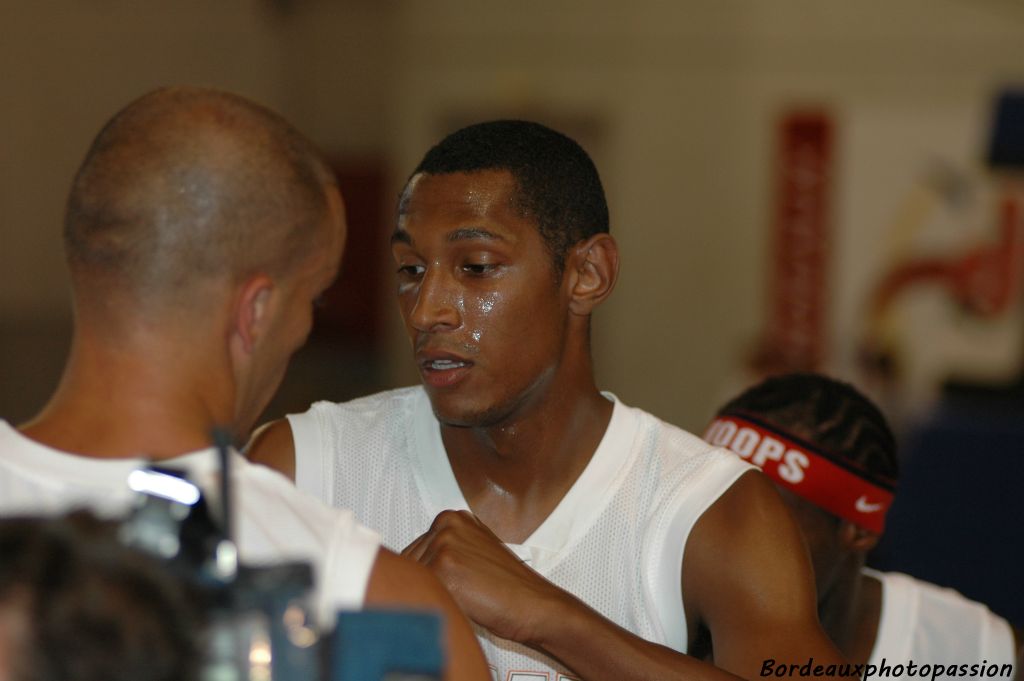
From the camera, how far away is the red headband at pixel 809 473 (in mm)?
2785

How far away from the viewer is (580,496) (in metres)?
2.43

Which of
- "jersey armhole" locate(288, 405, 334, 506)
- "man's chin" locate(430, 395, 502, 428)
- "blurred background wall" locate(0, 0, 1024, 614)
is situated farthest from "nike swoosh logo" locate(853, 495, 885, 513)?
"blurred background wall" locate(0, 0, 1024, 614)

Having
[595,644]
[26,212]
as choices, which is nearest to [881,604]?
[595,644]

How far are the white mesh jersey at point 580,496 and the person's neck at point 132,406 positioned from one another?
2.81 feet

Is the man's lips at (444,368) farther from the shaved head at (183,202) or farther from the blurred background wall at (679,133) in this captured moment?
the blurred background wall at (679,133)

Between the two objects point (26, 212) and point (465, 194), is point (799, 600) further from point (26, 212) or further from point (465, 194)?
point (26, 212)

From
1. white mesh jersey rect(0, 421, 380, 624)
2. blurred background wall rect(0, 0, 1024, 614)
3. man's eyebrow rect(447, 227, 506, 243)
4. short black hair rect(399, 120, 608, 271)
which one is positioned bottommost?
blurred background wall rect(0, 0, 1024, 614)

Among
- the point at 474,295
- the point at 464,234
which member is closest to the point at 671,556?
the point at 474,295

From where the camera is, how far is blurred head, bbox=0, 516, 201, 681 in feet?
3.46

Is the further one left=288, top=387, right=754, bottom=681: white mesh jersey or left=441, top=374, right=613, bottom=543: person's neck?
left=441, top=374, right=613, bottom=543: person's neck

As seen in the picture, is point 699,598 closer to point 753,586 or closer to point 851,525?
point 753,586

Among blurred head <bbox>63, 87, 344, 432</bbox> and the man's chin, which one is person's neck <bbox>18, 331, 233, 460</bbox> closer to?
blurred head <bbox>63, 87, 344, 432</bbox>

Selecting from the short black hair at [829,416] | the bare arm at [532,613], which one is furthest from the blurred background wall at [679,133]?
the bare arm at [532,613]

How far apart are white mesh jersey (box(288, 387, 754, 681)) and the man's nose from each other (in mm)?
322
